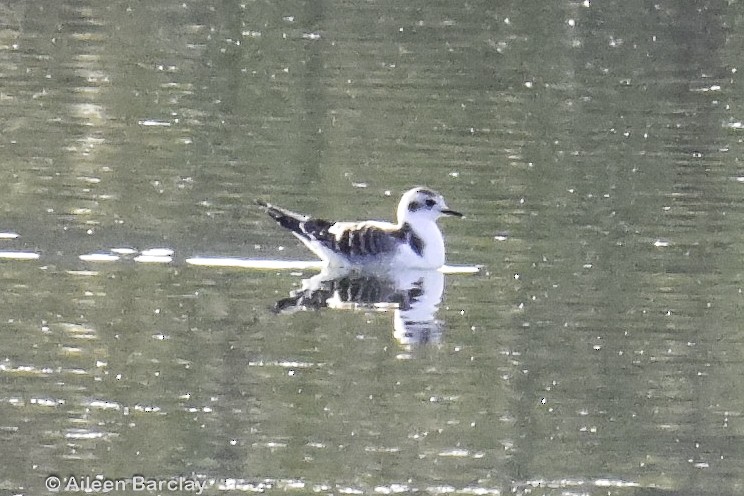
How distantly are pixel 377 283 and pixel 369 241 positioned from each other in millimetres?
357

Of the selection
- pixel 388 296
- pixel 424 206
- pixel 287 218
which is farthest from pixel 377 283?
pixel 424 206

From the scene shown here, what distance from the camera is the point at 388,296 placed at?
1284cm

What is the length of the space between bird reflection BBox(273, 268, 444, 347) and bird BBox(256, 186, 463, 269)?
80mm

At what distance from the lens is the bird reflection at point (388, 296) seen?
38.1 feet

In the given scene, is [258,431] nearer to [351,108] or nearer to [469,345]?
[469,345]

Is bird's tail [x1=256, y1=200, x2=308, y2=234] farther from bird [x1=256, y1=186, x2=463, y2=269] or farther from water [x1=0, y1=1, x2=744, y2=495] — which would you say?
water [x1=0, y1=1, x2=744, y2=495]

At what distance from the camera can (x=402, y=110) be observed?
1909 centimetres

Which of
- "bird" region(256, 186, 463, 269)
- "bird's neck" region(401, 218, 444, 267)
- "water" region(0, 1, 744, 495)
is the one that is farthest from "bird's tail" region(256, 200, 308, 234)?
"bird's neck" region(401, 218, 444, 267)

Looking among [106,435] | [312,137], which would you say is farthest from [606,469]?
[312,137]

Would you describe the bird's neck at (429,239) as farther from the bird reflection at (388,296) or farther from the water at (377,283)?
the water at (377,283)

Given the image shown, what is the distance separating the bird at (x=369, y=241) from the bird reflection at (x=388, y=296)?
80mm

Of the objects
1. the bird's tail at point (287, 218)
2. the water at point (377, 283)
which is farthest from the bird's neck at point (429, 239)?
the bird's tail at point (287, 218)

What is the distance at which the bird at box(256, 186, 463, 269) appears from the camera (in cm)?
1345

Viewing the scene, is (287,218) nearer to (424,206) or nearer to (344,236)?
(344,236)
